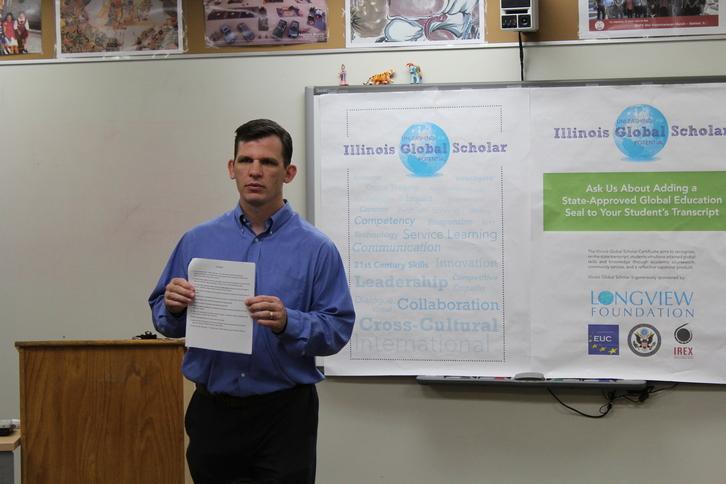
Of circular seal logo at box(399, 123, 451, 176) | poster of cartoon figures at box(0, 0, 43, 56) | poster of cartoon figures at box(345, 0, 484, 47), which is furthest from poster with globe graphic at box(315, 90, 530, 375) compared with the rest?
poster of cartoon figures at box(0, 0, 43, 56)

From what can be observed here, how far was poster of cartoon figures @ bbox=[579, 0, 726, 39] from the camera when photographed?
3486 millimetres

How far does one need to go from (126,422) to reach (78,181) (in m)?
1.38

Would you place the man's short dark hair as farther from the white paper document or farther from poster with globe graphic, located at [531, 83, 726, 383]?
poster with globe graphic, located at [531, 83, 726, 383]

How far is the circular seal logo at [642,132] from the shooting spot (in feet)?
Result: 11.5

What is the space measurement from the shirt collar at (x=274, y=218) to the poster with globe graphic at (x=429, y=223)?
44.2 inches

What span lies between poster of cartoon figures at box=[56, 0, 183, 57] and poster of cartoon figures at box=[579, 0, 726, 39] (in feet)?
5.96

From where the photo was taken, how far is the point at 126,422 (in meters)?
2.95

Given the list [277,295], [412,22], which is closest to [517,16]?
[412,22]

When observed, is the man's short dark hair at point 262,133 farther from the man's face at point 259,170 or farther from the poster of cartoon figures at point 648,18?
the poster of cartoon figures at point 648,18

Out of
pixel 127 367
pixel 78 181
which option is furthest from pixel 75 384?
pixel 78 181

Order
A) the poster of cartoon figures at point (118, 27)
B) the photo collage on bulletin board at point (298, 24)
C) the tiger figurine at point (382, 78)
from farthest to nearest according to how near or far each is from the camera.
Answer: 1. the poster of cartoon figures at point (118, 27)
2. the tiger figurine at point (382, 78)
3. the photo collage on bulletin board at point (298, 24)

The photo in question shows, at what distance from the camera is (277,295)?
7.89 feet

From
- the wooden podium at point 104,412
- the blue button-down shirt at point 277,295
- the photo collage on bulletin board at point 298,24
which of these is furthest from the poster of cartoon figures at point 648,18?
the wooden podium at point 104,412

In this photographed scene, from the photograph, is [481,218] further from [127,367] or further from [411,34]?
[127,367]
